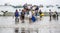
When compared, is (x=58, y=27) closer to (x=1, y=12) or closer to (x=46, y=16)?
(x=46, y=16)

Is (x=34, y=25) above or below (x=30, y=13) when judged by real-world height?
below

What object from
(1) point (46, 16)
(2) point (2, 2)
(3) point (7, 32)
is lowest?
(3) point (7, 32)

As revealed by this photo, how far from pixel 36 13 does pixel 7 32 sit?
611 millimetres

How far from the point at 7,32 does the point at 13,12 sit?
1.23 ft

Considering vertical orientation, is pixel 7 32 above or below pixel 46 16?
below

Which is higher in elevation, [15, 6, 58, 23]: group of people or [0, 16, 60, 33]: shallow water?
[15, 6, 58, 23]: group of people

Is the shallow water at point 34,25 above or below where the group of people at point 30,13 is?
below

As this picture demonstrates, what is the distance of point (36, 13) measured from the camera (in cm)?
416

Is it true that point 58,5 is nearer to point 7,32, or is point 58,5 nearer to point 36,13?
point 36,13

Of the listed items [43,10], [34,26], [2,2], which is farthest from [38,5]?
[2,2]

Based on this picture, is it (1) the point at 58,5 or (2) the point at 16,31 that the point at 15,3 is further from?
(1) the point at 58,5

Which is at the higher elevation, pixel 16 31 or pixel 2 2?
pixel 2 2

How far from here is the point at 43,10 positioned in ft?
13.8

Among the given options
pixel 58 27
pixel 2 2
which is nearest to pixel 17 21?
pixel 2 2
